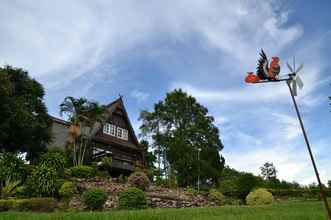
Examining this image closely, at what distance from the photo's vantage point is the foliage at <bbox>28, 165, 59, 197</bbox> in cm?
1673

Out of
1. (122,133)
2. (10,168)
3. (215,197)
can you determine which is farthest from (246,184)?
(10,168)

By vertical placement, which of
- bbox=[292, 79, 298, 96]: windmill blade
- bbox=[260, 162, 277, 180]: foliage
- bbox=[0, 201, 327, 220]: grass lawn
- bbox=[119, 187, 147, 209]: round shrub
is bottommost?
bbox=[0, 201, 327, 220]: grass lawn

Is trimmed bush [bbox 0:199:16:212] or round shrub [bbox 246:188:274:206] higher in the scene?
round shrub [bbox 246:188:274:206]

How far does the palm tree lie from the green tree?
2024 millimetres

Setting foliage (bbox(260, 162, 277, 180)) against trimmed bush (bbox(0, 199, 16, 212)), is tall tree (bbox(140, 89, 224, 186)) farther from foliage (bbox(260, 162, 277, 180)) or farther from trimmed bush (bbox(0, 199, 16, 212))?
trimmed bush (bbox(0, 199, 16, 212))

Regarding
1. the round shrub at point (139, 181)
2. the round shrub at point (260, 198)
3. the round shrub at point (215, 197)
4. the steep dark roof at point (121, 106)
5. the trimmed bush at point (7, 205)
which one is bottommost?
the trimmed bush at point (7, 205)

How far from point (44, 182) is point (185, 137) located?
24790 millimetres

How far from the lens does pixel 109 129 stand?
107ft

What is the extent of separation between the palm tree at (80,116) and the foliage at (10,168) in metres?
6.63

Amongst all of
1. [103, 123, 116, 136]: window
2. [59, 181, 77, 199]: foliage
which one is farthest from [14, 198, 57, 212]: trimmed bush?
[103, 123, 116, 136]: window

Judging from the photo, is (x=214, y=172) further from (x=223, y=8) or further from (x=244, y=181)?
(x=223, y=8)

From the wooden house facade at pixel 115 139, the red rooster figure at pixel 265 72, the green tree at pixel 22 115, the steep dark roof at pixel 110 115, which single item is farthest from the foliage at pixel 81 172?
the red rooster figure at pixel 265 72

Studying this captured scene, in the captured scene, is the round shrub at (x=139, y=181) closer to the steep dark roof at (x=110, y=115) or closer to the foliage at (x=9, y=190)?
the foliage at (x=9, y=190)

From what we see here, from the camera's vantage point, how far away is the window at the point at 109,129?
1259 inches
